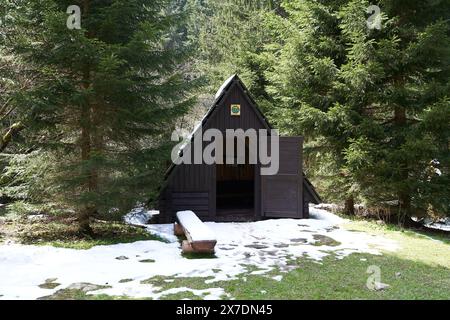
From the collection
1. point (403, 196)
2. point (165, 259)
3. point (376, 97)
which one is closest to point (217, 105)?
point (376, 97)

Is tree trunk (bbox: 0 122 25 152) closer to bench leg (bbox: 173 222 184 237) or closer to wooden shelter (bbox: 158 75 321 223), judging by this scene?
wooden shelter (bbox: 158 75 321 223)

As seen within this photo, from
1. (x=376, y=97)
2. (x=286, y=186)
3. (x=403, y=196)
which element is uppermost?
(x=376, y=97)

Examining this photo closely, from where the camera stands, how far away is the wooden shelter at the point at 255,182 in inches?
403

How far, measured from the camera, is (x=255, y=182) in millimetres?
10859

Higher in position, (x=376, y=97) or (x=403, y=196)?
(x=376, y=97)

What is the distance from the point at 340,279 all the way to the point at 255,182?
5150 millimetres

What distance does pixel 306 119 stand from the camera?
37.2 feet

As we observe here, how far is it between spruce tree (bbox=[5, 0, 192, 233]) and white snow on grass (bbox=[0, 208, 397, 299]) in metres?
1.15

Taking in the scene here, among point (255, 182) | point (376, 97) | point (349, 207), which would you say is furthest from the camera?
point (349, 207)

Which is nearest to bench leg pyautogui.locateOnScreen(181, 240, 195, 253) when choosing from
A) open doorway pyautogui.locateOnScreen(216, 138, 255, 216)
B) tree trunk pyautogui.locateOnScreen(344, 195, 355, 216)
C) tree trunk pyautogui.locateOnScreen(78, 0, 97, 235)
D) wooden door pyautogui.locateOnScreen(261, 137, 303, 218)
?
tree trunk pyautogui.locateOnScreen(78, 0, 97, 235)

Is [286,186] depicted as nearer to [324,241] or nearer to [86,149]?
[324,241]

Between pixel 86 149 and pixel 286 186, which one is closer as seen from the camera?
pixel 86 149

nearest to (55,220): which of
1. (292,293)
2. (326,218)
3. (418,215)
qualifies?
(292,293)

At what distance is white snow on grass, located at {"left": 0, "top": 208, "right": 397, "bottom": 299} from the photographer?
545cm
